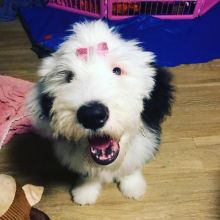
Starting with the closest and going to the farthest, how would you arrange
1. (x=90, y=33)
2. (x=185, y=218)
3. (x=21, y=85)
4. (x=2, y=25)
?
(x=90, y=33) → (x=185, y=218) → (x=21, y=85) → (x=2, y=25)

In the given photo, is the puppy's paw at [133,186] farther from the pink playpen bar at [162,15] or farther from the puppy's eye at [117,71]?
the pink playpen bar at [162,15]

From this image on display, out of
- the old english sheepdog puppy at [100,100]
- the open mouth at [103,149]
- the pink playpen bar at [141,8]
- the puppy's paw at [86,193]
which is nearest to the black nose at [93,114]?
the old english sheepdog puppy at [100,100]

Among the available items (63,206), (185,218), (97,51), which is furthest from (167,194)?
(97,51)

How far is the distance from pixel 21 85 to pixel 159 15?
970mm

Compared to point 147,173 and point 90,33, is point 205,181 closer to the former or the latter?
point 147,173

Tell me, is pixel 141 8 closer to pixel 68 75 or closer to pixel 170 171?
pixel 170 171

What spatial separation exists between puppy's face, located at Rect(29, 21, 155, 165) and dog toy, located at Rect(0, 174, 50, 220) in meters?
0.18

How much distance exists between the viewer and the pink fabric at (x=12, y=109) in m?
1.50

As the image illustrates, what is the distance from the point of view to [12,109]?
61.9 inches

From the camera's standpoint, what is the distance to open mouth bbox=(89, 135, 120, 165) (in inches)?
35.6

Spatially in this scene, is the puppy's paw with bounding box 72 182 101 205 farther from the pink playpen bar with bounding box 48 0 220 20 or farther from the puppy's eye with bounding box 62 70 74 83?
the pink playpen bar with bounding box 48 0 220 20

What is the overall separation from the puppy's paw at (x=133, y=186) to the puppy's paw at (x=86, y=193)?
0.10 meters

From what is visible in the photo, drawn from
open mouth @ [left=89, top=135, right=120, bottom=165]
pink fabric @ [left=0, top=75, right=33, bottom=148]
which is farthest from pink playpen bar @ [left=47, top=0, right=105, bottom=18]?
open mouth @ [left=89, top=135, right=120, bottom=165]

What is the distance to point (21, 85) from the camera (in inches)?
66.9
